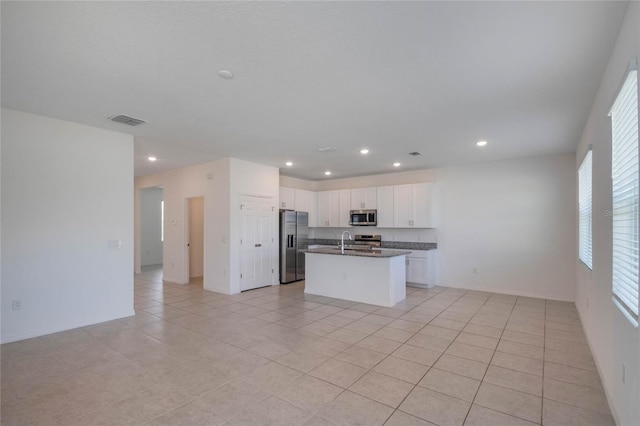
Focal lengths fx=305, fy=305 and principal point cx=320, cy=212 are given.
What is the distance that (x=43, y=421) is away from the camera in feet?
7.27

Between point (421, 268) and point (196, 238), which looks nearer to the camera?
point (421, 268)

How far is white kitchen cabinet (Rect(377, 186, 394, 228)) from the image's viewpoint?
293 inches

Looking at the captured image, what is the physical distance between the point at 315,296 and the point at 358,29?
4926 millimetres

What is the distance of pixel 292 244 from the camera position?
24.9 feet

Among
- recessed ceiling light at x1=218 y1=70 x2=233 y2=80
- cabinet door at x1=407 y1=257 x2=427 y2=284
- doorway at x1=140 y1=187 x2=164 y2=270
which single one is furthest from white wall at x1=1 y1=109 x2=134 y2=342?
doorway at x1=140 y1=187 x2=164 y2=270

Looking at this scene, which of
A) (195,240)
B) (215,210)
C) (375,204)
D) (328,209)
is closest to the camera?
(215,210)

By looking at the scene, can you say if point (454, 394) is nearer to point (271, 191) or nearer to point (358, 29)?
point (358, 29)

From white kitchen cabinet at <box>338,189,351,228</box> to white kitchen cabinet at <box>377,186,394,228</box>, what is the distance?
893mm

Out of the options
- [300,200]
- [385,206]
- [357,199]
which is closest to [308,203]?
[300,200]

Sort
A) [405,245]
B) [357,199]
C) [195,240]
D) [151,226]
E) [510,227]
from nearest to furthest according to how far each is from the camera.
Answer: [510,227], [405,245], [357,199], [195,240], [151,226]

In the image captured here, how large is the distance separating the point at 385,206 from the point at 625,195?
5.58 m

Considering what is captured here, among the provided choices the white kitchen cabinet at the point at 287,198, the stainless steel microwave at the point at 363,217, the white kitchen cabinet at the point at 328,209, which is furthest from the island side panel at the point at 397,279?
the white kitchen cabinet at the point at 287,198

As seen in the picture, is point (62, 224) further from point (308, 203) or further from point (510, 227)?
point (510, 227)

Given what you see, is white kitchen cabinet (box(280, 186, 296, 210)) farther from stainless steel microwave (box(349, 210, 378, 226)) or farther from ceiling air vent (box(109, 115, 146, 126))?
ceiling air vent (box(109, 115, 146, 126))
